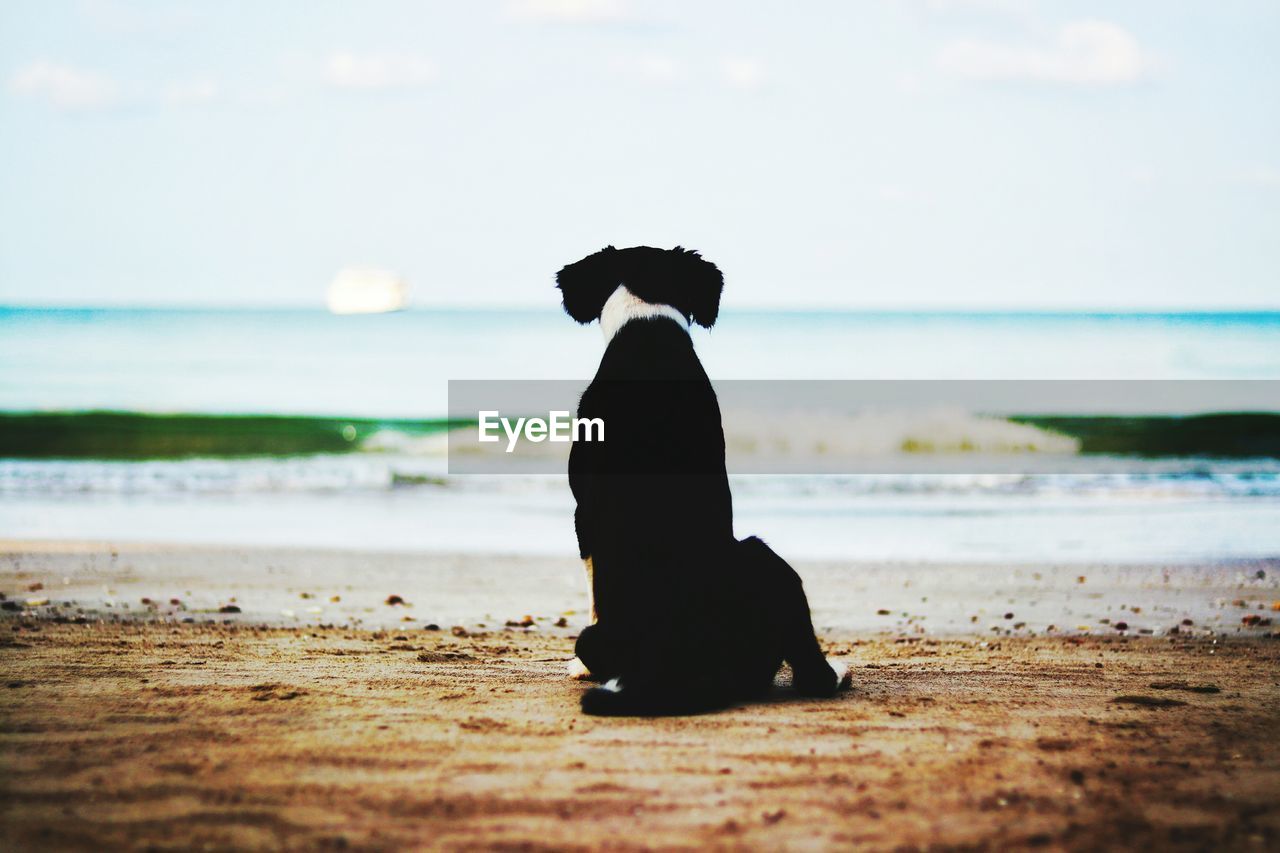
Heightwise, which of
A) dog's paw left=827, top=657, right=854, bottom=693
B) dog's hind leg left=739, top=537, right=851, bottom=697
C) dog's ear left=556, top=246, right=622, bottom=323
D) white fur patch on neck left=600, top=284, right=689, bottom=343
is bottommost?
dog's paw left=827, top=657, right=854, bottom=693

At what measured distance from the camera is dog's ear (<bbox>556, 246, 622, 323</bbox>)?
4.23 meters

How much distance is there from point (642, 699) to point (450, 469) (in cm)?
1192

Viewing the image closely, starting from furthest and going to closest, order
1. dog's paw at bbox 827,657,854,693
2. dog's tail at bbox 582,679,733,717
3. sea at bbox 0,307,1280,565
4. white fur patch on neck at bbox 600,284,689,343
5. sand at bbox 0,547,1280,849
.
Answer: sea at bbox 0,307,1280,565 < dog's paw at bbox 827,657,854,693 < white fur patch on neck at bbox 600,284,689,343 < dog's tail at bbox 582,679,733,717 < sand at bbox 0,547,1280,849

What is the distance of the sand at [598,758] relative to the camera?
2.73 metres

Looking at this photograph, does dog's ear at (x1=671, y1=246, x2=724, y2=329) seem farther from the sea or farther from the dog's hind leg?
the dog's hind leg

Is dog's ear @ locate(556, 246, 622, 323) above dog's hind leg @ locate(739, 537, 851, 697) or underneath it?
above

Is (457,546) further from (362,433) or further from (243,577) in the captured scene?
(362,433)

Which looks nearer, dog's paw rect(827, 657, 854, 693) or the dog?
the dog

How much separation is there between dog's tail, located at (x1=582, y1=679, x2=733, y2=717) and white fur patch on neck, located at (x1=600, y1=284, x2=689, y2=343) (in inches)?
48.7

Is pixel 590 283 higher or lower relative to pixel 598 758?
higher

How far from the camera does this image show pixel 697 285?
424cm

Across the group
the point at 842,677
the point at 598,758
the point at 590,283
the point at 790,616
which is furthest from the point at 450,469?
the point at 598,758

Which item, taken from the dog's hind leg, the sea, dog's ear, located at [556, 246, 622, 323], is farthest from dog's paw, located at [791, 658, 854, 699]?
the sea

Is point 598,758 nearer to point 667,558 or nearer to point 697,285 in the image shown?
point 667,558
